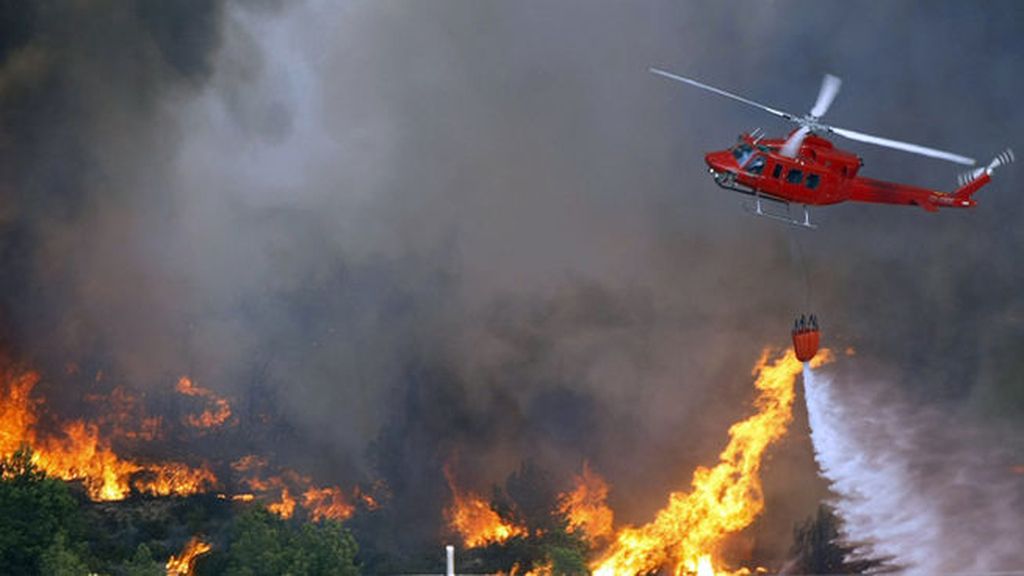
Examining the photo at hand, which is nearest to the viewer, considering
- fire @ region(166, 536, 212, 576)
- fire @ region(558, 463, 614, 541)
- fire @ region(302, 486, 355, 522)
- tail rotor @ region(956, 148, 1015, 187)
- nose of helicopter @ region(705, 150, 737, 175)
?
nose of helicopter @ region(705, 150, 737, 175)

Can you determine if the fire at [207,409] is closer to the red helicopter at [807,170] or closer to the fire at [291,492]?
the fire at [291,492]

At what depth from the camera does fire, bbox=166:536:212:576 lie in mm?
21875

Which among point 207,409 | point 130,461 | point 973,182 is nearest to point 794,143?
point 973,182

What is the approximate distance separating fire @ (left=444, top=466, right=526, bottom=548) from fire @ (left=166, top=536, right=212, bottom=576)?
4.22 meters

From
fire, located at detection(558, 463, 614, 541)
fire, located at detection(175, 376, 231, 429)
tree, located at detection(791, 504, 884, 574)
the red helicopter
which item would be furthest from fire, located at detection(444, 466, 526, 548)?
the red helicopter

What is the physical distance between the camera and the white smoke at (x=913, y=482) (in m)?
21.4

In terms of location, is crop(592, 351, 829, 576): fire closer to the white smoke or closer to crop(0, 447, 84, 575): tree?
the white smoke

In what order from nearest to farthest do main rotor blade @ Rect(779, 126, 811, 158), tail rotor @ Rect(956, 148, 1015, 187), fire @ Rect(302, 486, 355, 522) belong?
main rotor blade @ Rect(779, 126, 811, 158) < tail rotor @ Rect(956, 148, 1015, 187) < fire @ Rect(302, 486, 355, 522)

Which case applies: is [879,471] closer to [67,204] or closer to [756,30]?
[756,30]

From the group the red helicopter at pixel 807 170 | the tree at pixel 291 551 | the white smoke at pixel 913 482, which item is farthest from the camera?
the white smoke at pixel 913 482

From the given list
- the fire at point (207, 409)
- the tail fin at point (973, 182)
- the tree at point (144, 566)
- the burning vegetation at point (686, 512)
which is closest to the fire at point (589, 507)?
the burning vegetation at point (686, 512)

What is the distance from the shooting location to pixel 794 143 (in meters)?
18.6

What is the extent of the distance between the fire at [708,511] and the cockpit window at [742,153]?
507cm

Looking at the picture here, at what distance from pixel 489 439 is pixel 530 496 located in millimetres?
1335
